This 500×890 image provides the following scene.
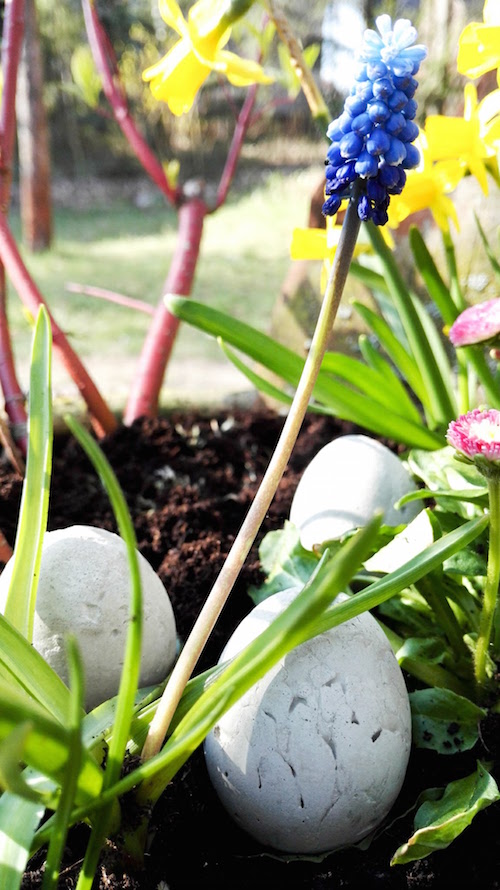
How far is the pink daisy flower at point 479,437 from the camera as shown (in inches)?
23.7

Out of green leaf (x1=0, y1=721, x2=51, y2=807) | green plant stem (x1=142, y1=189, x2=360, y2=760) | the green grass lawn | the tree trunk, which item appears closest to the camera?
green leaf (x1=0, y1=721, x2=51, y2=807)

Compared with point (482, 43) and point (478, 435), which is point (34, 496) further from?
point (482, 43)

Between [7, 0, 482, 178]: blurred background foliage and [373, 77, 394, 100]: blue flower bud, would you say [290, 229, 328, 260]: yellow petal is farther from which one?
[7, 0, 482, 178]: blurred background foliage

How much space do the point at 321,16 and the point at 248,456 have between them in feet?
15.0

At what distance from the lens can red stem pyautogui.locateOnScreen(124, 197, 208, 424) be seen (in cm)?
152

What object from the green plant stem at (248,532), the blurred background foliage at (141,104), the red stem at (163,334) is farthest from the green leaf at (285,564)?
the blurred background foliage at (141,104)

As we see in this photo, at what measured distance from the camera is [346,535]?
82 cm

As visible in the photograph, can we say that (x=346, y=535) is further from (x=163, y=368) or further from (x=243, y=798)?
(x=163, y=368)

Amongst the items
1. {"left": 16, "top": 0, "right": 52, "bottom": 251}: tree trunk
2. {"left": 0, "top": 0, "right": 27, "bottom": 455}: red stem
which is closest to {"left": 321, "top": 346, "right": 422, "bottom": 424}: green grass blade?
{"left": 0, "top": 0, "right": 27, "bottom": 455}: red stem

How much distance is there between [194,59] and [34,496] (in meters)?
0.45

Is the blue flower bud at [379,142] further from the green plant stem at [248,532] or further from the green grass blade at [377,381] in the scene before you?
the green grass blade at [377,381]

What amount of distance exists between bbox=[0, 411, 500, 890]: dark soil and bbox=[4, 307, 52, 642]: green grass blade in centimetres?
22

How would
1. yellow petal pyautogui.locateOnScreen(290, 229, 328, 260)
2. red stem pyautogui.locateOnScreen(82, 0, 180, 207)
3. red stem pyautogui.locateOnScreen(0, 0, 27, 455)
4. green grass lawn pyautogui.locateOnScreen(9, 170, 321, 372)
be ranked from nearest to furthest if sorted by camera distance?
yellow petal pyautogui.locateOnScreen(290, 229, 328, 260) < red stem pyautogui.locateOnScreen(0, 0, 27, 455) < red stem pyautogui.locateOnScreen(82, 0, 180, 207) < green grass lawn pyautogui.locateOnScreen(9, 170, 321, 372)

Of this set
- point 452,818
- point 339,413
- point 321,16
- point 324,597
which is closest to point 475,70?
point 339,413
